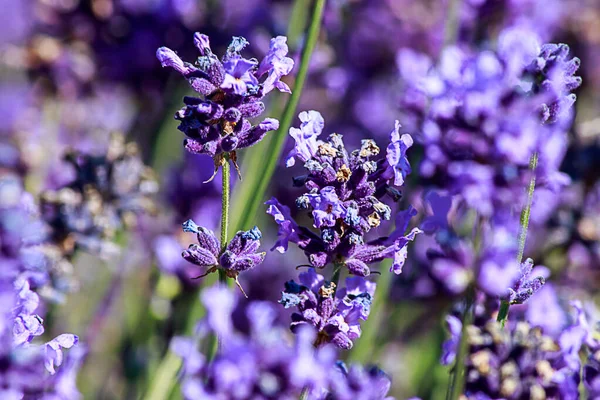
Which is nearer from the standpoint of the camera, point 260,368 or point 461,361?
point 260,368

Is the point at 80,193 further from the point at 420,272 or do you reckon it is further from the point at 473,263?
the point at 473,263

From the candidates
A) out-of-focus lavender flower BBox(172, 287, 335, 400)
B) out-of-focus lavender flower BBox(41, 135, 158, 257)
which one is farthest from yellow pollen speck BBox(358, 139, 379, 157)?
out-of-focus lavender flower BBox(41, 135, 158, 257)

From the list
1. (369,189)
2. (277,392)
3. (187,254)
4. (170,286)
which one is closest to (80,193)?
(170,286)

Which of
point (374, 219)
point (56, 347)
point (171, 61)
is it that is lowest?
point (56, 347)

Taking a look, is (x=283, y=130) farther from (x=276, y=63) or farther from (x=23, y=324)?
(x=23, y=324)

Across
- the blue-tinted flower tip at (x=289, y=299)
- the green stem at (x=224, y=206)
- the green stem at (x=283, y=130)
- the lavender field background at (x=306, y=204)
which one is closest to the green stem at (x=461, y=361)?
the lavender field background at (x=306, y=204)

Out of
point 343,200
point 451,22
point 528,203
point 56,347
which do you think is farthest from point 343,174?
point 451,22

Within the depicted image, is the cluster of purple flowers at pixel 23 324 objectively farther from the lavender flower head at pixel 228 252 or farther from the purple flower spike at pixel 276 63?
the purple flower spike at pixel 276 63
